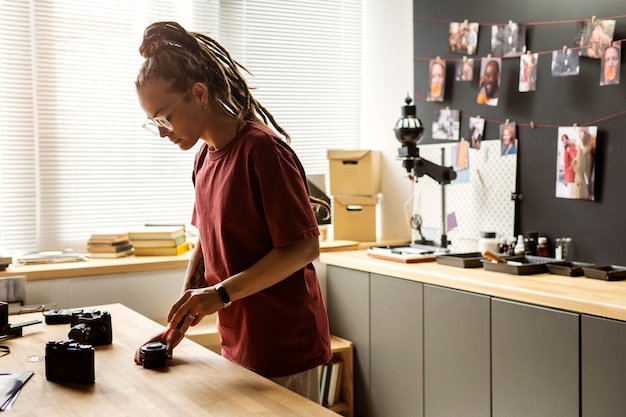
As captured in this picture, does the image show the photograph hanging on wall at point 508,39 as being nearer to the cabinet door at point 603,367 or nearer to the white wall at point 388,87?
the white wall at point 388,87

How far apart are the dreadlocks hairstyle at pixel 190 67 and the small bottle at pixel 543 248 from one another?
5.66 ft

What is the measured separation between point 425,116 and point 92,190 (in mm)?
1827

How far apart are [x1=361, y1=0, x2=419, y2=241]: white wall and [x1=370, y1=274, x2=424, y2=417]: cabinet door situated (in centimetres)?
87

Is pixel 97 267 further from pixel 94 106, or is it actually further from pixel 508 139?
pixel 508 139

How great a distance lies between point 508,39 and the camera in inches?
133

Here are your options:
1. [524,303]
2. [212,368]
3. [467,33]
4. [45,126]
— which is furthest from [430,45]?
[212,368]

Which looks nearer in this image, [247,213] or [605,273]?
[247,213]

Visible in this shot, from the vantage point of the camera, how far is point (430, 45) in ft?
12.8

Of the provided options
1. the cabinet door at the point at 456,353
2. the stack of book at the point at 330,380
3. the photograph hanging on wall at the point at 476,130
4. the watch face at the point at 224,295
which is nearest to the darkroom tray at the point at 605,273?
the cabinet door at the point at 456,353

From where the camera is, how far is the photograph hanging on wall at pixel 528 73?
10.6 feet

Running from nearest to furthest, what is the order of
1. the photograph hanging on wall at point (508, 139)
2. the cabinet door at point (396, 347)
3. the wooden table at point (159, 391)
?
the wooden table at point (159, 391) → the cabinet door at point (396, 347) → the photograph hanging on wall at point (508, 139)

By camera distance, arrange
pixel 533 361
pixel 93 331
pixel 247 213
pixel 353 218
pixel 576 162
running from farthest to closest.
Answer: pixel 353 218
pixel 576 162
pixel 533 361
pixel 93 331
pixel 247 213

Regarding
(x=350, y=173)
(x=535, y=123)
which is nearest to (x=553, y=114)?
(x=535, y=123)

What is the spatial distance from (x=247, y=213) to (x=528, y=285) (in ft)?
4.25
